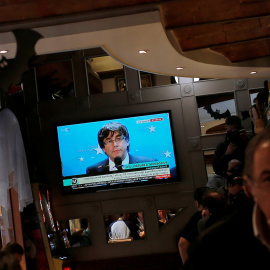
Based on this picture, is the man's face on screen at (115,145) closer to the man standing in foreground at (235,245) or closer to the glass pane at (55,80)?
the glass pane at (55,80)

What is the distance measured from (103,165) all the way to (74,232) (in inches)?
47.7

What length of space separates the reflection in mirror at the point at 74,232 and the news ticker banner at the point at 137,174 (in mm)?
690

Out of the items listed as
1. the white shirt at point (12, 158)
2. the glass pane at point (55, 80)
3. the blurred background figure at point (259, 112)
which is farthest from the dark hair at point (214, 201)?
the glass pane at point (55, 80)

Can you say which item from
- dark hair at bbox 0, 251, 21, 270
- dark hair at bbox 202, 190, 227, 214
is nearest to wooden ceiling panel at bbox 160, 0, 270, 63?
dark hair at bbox 202, 190, 227, 214

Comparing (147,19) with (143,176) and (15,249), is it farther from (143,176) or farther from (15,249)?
(143,176)

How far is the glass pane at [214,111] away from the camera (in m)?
8.09

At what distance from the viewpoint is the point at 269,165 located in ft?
2.34

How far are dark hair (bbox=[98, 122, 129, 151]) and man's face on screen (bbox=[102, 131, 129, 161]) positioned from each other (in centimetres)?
4

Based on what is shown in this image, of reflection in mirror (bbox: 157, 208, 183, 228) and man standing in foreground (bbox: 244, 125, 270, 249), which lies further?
reflection in mirror (bbox: 157, 208, 183, 228)

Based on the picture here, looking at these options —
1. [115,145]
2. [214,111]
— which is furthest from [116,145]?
[214,111]

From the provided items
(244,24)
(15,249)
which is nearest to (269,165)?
(244,24)

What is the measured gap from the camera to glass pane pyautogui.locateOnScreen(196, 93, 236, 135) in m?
8.09

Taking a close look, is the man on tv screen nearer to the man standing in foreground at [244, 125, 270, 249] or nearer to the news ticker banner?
the news ticker banner

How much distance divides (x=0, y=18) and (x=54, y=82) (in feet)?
19.2
